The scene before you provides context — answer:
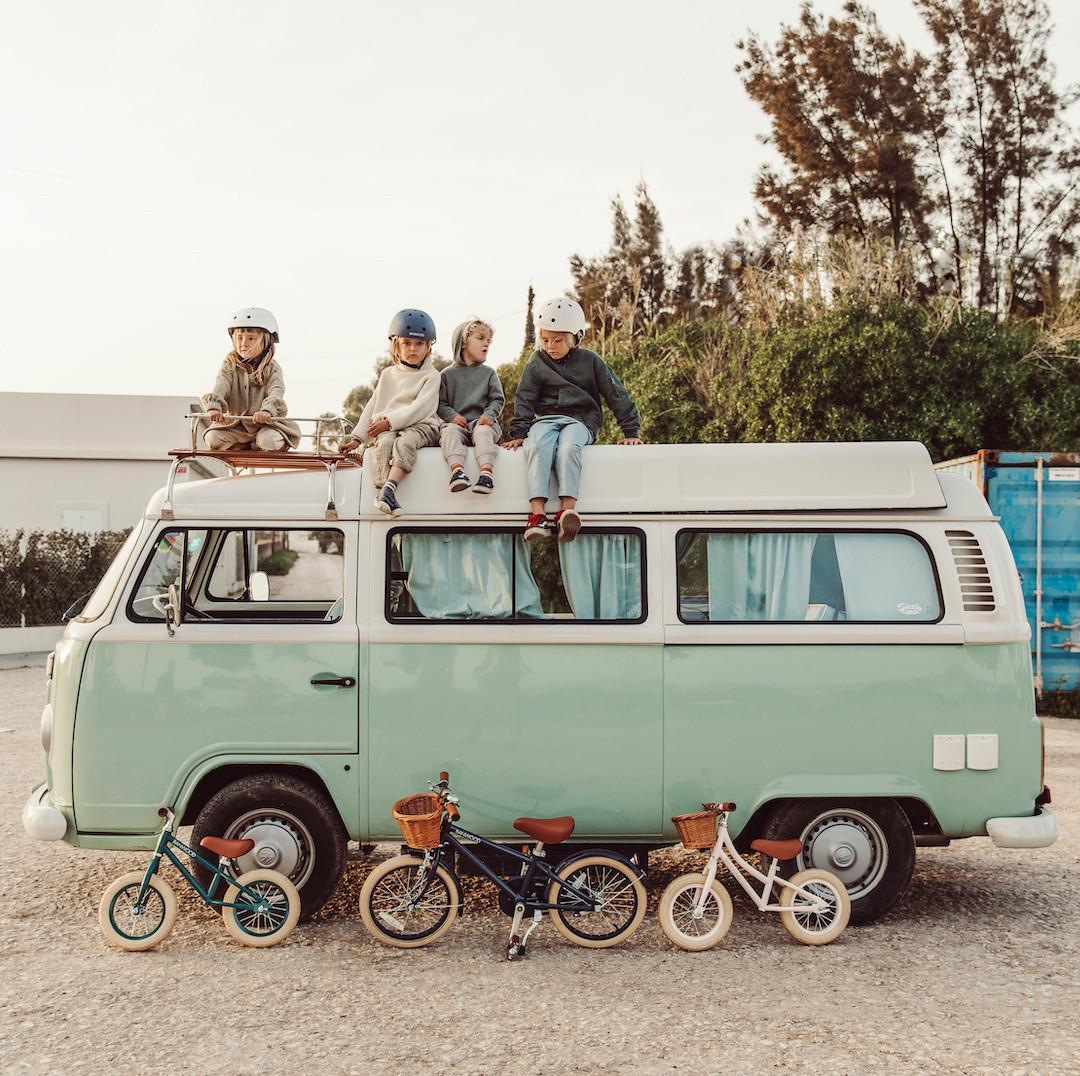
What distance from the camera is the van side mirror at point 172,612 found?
5.74 metres

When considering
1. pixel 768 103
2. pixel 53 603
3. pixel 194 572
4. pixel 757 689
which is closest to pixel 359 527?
pixel 194 572

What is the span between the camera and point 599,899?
5.61 m

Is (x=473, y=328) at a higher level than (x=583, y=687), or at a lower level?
higher

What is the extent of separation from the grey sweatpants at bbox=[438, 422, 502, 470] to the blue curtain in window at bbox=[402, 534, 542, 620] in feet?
1.27

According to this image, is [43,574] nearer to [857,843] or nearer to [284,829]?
[284,829]

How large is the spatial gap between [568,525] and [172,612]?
6.63 feet

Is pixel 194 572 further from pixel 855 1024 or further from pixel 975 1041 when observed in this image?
pixel 975 1041

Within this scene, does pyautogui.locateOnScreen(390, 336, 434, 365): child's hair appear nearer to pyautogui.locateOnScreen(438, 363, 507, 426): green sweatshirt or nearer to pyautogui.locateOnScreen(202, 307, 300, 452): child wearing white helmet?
pyautogui.locateOnScreen(438, 363, 507, 426): green sweatshirt

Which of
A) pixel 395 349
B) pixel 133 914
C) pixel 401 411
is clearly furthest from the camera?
pixel 395 349

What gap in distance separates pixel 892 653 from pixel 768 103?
31.9 meters

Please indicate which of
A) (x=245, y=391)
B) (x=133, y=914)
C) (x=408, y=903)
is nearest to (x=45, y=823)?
(x=133, y=914)

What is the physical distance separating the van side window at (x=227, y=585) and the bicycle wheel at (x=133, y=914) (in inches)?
51.1

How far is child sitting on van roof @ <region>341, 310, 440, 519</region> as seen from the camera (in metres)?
5.93

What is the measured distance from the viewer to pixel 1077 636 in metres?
12.5
